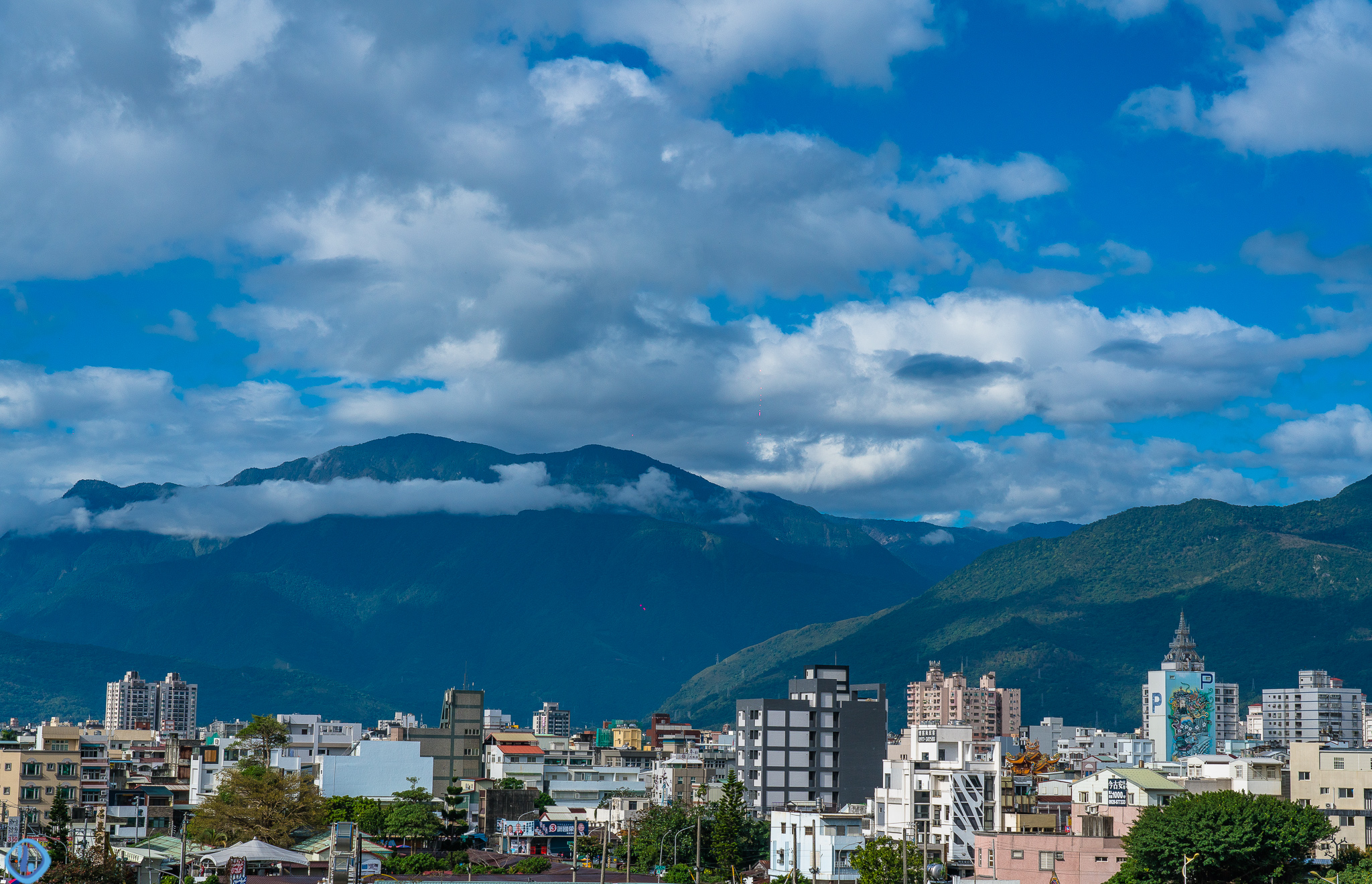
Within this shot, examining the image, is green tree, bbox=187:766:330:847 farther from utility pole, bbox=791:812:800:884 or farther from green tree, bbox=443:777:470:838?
utility pole, bbox=791:812:800:884

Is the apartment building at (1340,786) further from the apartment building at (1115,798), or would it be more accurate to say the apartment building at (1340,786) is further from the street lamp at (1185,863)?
the street lamp at (1185,863)

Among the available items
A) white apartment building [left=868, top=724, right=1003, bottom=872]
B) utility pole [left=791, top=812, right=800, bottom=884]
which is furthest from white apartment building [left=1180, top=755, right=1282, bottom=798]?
utility pole [left=791, top=812, right=800, bottom=884]

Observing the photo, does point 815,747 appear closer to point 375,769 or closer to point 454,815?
point 454,815

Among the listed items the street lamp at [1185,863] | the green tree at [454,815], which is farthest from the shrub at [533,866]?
the street lamp at [1185,863]

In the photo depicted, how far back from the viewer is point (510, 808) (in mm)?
164875

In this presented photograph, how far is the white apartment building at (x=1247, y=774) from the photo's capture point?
12500cm

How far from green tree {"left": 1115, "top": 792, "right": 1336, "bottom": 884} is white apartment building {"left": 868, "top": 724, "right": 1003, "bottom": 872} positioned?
25362 mm

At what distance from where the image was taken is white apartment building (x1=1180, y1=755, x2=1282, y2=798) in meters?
125

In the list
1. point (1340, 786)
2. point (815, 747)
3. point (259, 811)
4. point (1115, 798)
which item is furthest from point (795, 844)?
point (815, 747)

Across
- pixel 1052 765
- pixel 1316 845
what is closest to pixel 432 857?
pixel 1316 845

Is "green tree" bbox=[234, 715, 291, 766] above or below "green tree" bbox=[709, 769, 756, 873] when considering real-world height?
above

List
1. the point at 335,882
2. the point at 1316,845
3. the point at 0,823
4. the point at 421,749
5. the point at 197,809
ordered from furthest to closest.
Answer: the point at 421,749 < the point at 197,809 < the point at 0,823 < the point at 1316,845 < the point at 335,882

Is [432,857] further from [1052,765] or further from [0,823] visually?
[1052,765]

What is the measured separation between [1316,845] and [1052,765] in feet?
293
